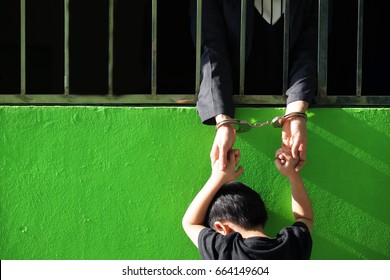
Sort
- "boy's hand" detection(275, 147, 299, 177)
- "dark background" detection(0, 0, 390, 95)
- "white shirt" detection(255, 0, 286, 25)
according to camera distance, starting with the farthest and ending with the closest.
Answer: "dark background" detection(0, 0, 390, 95) < "white shirt" detection(255, 0, 286, 25) < "boy's hand" detection(275, 147, 299, 177)

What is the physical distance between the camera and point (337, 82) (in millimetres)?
3816

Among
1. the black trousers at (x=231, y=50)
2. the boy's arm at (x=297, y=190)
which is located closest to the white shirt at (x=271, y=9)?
the black trousers at (x=231, y=50)

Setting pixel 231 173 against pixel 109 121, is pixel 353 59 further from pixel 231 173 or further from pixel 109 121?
pixel 109 121

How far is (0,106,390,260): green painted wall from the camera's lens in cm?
324

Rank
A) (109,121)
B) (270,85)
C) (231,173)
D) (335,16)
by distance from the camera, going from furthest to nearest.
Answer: (335,16), (270,85), (109,121), (231,173)

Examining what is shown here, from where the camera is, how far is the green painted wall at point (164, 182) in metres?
3.24

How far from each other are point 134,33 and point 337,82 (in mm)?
1193

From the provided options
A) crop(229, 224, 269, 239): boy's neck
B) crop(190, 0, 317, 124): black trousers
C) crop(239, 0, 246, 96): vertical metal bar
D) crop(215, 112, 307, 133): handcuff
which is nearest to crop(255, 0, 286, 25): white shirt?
crop(190, 0, 317, 124): black trousers

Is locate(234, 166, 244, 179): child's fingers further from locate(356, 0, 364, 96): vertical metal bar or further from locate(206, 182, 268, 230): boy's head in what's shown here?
locate(356, 0, 364, 96): vertical metal bar

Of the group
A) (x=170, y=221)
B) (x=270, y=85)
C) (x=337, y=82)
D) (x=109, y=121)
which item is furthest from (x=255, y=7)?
(x=170, y=221)

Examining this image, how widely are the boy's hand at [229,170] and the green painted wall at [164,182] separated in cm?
13

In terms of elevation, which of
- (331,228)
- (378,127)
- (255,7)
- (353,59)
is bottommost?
(331,228)

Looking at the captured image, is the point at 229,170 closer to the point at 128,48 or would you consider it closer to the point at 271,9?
the point at 271,9

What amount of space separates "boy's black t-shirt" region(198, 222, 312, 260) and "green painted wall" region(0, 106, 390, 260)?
1.06 feet
